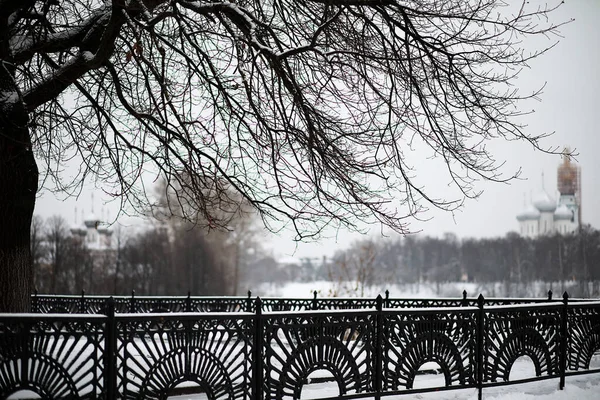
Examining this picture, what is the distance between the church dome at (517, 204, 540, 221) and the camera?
13938 cm

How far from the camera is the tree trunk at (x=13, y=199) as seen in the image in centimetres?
1023

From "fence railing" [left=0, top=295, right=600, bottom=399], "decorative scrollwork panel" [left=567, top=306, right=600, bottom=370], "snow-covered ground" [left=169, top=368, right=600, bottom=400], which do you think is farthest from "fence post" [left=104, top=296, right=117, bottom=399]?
"decorative scrollwork panel" [left=567, top=306, right=600, bottom=370]

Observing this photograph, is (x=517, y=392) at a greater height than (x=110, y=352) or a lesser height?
lesser

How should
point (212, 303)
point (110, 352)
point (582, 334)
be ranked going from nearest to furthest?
1. point (110, 352)
2. point (582, 334)
3. point (212, 303)

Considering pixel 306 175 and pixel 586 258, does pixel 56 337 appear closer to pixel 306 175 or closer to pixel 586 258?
pixel 306 175

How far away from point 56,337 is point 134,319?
86 cm

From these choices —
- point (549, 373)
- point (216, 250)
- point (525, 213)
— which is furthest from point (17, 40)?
point (525, 213)

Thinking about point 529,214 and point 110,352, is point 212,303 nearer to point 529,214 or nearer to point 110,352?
point 110,352

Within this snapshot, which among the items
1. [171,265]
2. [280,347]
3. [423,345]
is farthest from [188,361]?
[171,265]

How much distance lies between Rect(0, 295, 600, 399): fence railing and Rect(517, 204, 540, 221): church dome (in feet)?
443

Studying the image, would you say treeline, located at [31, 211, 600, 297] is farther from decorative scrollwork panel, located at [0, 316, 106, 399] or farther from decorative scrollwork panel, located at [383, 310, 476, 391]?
decorative scrollwork panel, located at [0, 316, 106, 399]

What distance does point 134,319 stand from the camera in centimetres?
763

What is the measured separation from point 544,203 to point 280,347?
138896 millimetres

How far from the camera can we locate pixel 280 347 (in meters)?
9.54
